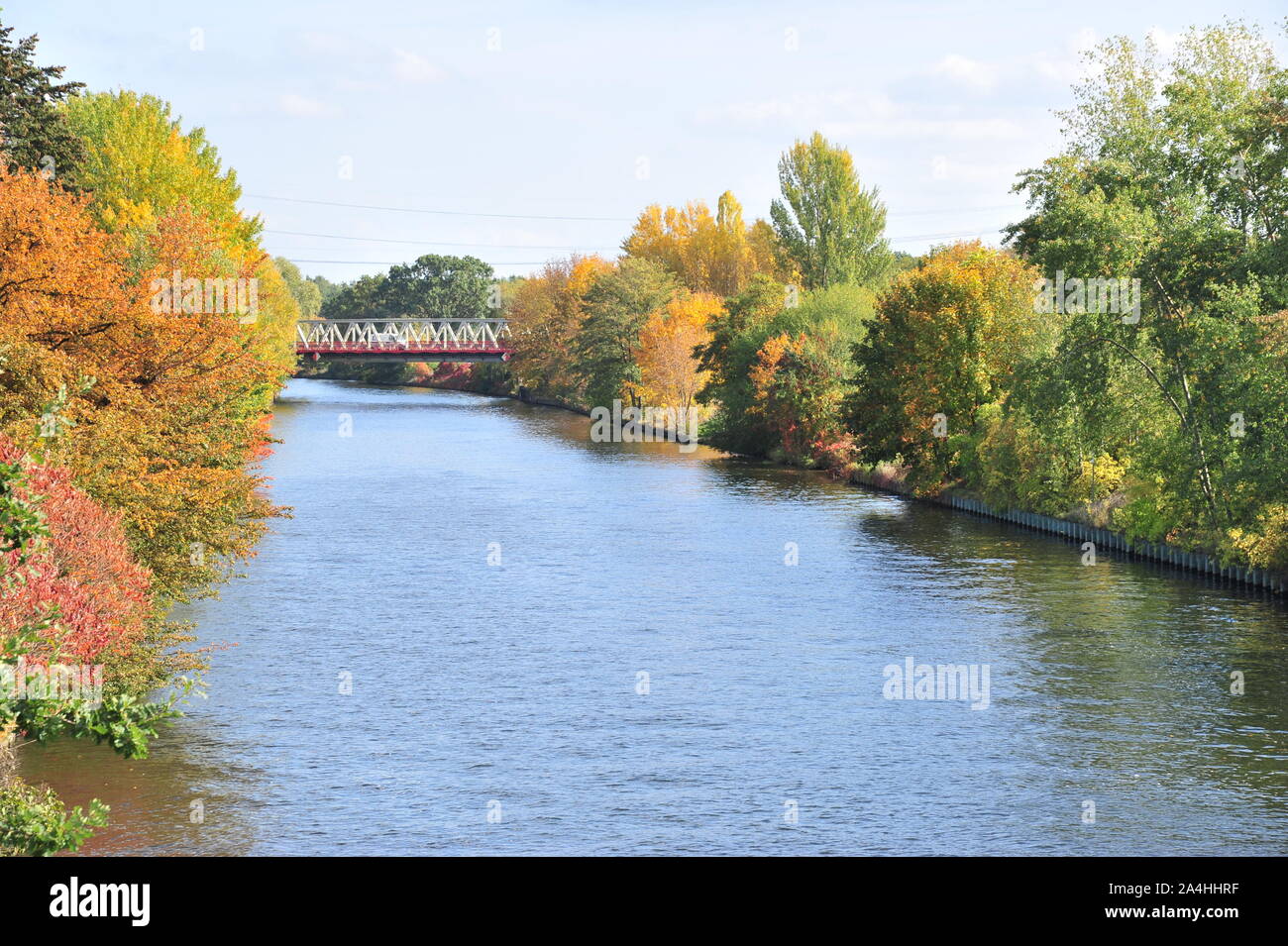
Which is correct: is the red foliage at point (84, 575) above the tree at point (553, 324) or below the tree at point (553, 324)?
below

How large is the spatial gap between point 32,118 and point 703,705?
4293cm

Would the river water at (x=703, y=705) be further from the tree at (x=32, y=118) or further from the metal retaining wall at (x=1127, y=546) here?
the tree at (x=32, y=118)

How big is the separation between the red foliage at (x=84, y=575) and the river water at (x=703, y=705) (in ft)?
9.20

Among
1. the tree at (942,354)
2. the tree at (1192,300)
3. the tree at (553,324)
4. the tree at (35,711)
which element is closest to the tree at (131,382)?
the tree at (35,711)

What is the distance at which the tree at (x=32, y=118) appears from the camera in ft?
190

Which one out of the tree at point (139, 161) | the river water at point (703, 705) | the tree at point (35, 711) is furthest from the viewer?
the tree at point (139, 161)

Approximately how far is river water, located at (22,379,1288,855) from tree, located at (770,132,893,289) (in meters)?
64.1

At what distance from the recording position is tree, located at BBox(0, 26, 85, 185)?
190 ft

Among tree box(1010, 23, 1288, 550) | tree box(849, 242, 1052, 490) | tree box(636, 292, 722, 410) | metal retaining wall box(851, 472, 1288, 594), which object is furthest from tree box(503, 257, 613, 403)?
tree box(1010, 23, 1288, 550)

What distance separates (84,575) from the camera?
26.2 m

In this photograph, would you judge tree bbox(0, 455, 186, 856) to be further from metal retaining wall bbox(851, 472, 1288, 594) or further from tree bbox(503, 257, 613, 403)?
tree bbox(503, 257, 613, 403)

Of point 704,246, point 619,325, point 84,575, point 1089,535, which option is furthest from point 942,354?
point 704,246
